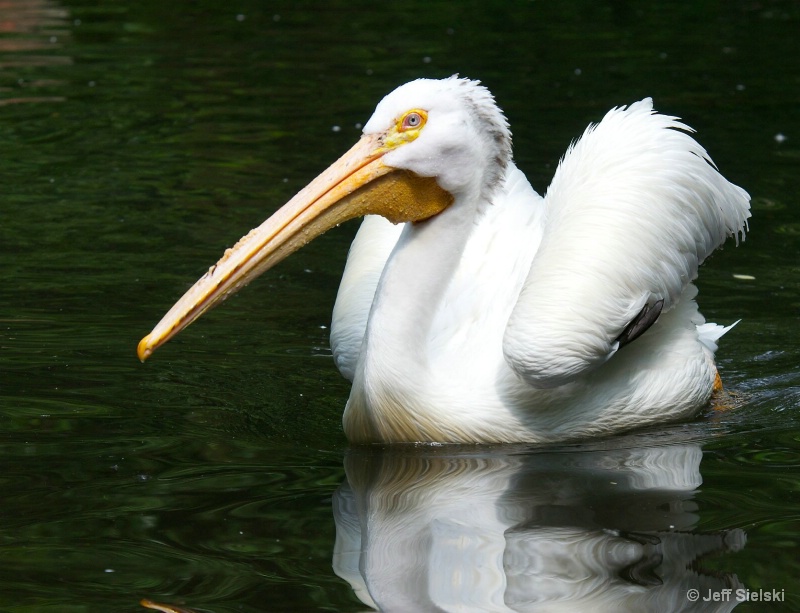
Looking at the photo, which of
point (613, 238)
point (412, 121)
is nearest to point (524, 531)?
point (613, 238)

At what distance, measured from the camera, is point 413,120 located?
424cm

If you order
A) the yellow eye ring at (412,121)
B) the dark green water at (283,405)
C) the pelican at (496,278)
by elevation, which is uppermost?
the yellow eye ring at (412,121)

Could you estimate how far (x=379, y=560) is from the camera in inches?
141

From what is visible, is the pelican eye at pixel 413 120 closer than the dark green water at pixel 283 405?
No

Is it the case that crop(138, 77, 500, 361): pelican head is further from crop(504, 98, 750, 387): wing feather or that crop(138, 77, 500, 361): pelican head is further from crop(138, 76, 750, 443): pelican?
crop(504, 98, 750, 387): wing feather

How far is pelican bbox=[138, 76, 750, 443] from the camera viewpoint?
414 cm

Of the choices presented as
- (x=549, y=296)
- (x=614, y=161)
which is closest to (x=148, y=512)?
(x=549, y=296)

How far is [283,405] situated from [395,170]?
3.35ft

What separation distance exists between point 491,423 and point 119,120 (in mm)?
5921

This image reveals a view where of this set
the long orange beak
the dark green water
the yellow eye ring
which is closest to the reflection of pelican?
the dark green water

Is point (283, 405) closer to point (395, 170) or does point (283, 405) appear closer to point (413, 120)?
point (395, 170)

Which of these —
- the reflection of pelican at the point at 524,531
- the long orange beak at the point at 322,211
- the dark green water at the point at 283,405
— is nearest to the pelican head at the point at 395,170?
the long orange beak at the point at 322,211

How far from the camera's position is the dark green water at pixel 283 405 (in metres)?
Answer: 3.47

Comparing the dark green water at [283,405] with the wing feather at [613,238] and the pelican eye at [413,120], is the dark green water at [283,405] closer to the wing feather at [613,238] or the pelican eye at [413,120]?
the wing feather at [613,238]
